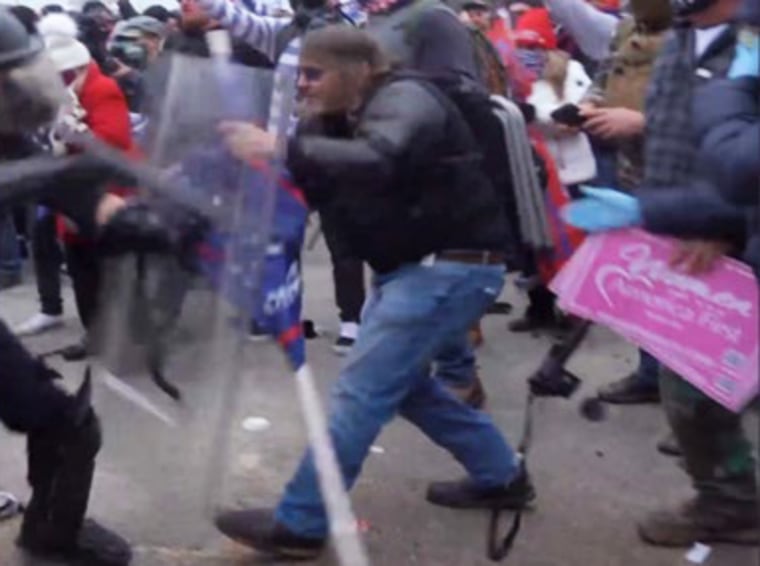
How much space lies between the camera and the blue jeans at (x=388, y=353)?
13.8ft

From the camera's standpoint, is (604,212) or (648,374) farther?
(648,374)

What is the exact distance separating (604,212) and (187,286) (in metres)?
1.03

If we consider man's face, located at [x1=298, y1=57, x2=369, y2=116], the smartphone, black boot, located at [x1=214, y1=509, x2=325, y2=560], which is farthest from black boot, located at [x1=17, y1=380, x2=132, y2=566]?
the smartphone

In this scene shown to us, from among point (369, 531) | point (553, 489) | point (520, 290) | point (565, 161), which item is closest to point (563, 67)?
point (565, 161)

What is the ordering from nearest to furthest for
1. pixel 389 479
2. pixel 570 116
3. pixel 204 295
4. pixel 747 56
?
pixel 747 56 → pixel 204 295 → pixel 570 116 → pixel 389 479

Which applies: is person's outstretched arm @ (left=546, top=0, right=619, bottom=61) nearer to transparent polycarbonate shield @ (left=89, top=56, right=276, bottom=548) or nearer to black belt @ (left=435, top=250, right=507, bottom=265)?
black belt @ (left=435, top=250, right=507, bottom=265)

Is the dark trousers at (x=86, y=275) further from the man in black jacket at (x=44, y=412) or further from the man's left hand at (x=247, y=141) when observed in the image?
the man's left hand at (x=247, y=141)

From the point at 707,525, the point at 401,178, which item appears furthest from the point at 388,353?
the point at 707,525

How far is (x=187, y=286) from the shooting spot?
3740mm

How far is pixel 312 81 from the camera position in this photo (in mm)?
4090

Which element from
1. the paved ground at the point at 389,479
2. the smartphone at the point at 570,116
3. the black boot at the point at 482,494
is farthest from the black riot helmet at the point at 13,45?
the black boot at the point at 482,494

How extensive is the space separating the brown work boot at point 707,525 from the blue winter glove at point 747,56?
5.47 ft

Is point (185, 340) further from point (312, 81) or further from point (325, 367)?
point (325, 367)

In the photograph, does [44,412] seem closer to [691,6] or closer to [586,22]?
[691,6]
